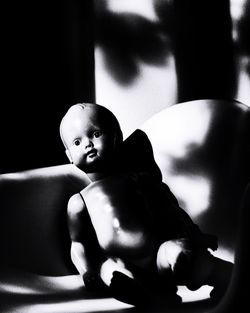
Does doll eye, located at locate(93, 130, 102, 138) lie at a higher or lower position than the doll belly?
higher

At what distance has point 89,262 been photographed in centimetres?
105

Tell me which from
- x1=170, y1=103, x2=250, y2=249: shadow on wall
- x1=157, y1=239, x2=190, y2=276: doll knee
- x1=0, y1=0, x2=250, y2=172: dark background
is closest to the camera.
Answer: x1=157, y1=239, x2=190, y2=276: doll knee

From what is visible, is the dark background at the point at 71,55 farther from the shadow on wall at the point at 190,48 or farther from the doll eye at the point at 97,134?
the doll eye at the point at 97,134

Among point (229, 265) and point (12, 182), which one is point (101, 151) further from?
point (229, 265)

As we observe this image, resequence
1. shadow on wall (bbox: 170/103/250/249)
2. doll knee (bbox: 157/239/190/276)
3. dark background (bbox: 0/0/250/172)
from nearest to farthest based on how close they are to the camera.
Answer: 1. doll knee (bbox: 157/239/190/276)
2. shadow on wall (bbox: 170/103/250/249)
3. dark background (bbox: 0/0/250/172)

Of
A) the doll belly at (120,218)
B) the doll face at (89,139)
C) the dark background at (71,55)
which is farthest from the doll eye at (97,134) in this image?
the dark background at (71,55)

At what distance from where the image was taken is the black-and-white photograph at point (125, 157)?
0.98m

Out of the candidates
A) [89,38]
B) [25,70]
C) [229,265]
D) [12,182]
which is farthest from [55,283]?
[89,38]

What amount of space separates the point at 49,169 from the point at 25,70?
1.21ft

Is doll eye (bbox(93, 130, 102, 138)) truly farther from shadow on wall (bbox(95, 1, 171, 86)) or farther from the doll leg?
shadow on wall (bbox(95, 1, 171, 86))

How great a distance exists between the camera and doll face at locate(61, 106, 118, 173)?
1088 millimetres

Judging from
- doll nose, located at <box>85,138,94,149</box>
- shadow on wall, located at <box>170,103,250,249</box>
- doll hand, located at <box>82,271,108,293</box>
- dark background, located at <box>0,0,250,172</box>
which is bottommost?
doll hand, located at <box>82,271,108,293</box>

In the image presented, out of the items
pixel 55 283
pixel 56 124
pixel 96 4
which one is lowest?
pixel 55 283

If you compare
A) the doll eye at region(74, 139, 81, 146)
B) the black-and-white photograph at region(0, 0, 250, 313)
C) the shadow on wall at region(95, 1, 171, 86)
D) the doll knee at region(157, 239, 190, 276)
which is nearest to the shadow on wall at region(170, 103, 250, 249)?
the black-and-white photograph at region(0, 0, 250, 313)
